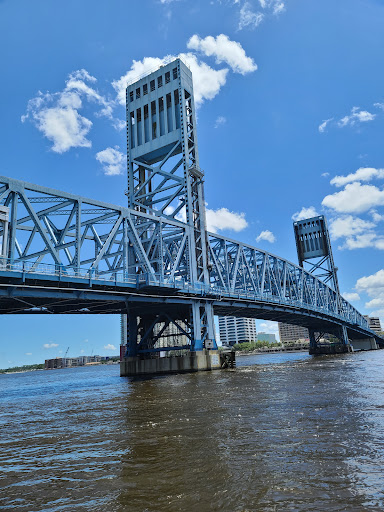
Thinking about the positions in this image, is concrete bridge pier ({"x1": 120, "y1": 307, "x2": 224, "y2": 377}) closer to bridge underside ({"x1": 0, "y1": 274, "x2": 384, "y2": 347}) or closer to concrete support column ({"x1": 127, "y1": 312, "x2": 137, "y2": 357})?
concrete support column ({"x1": 127, "y1": 312, "x2": 137, "y2": 357})

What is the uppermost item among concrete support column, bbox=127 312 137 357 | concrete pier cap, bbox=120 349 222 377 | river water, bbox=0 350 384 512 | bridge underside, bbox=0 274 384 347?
bridge underside, bbox=0 274 384 347

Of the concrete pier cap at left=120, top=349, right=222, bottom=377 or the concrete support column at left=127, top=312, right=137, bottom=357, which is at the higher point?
the concrete support column at left=127, top=312, right=137, bottom=357

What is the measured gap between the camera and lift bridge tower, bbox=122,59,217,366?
2079 inches

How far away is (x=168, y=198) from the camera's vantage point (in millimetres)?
57875

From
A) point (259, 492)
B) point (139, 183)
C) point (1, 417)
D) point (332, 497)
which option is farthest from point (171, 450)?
point (139, 183)

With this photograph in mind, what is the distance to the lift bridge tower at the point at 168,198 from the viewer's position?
2079 inches

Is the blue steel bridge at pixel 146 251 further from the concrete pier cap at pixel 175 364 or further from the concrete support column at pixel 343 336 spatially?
the concrete support column at pixel 343 336

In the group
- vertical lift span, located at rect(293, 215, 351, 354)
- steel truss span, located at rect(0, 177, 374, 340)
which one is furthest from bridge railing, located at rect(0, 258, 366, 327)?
vertical lift span, located at rect(293, 215, 351, 354)

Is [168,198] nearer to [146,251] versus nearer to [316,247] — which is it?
[146,251]

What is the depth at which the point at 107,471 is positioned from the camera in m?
9.37

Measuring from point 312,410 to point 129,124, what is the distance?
59.7 metres

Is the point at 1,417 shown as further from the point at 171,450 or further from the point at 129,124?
the point at 129,124

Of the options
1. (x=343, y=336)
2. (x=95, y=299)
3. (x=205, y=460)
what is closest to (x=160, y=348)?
(x=95, y=299)

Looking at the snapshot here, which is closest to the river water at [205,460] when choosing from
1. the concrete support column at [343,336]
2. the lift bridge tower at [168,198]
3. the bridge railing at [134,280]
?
the bridge railing at [134,280]
